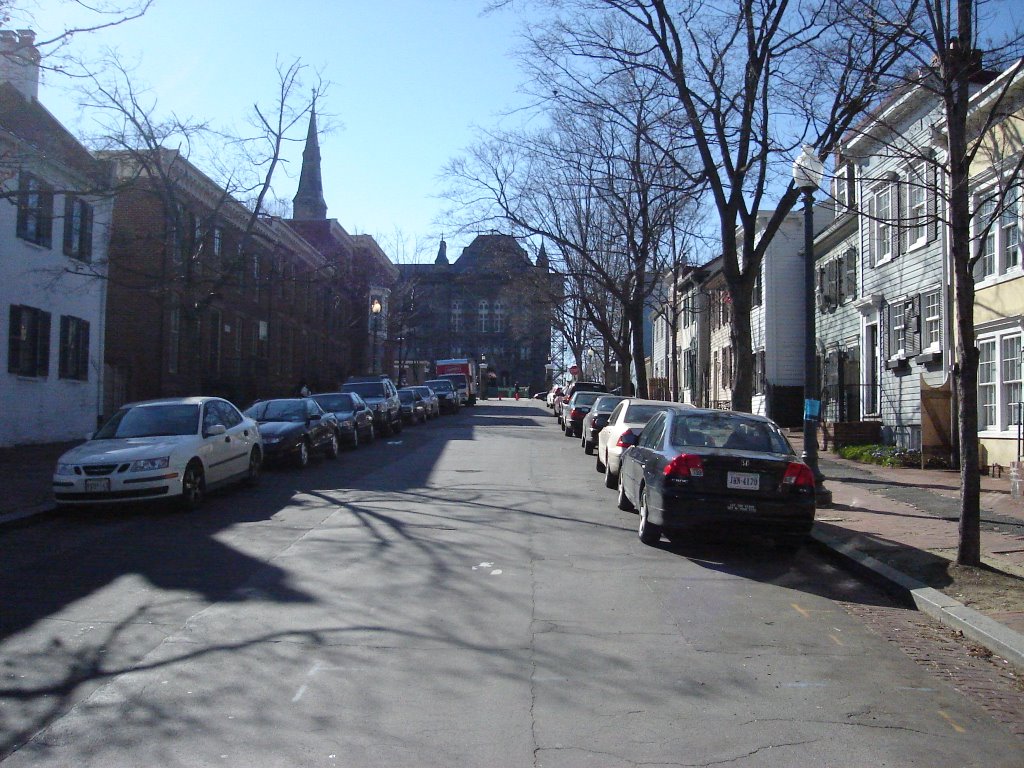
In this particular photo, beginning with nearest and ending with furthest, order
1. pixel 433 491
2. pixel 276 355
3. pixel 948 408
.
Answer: pixel 433 491, pixel 948 408, pixel 276 355

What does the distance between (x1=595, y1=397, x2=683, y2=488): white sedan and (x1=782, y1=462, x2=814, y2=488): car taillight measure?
16.1 ft

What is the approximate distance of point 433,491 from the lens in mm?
15398

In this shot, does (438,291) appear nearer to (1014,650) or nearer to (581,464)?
(581,464)

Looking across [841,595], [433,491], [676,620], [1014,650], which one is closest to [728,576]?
[841,595]

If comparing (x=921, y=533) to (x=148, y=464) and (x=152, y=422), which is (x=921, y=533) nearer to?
(x=148, y=464)

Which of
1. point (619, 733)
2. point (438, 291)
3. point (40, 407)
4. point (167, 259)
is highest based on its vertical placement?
point (438, 291)

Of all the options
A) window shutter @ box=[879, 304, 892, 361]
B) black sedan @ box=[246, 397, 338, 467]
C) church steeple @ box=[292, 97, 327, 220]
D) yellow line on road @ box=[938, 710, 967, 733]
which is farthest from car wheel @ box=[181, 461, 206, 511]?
church steeple @ box=[292, 97, 327, 220]

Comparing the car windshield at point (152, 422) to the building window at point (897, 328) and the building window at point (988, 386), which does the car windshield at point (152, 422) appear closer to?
the building window at point (988, 386)

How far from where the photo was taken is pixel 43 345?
23688 millimetres

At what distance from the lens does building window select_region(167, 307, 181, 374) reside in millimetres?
32438

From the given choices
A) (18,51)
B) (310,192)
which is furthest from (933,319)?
(310,192)

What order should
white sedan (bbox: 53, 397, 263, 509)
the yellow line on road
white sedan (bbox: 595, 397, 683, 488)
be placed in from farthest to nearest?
white sedan (bbox: 595, 397, 683, 488) < white sedan (bbox: 53, 397, 263, 509) < the yellow line on road

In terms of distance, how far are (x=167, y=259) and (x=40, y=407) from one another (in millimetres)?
7692

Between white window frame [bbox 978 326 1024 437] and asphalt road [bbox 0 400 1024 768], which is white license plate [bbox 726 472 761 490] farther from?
white window frame [bbox 978 326 1024 437]
